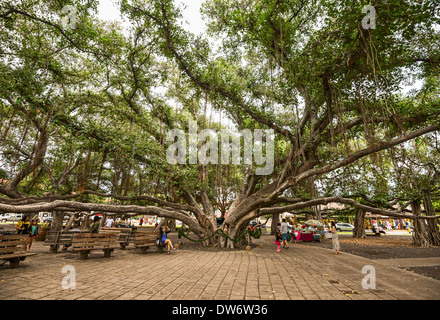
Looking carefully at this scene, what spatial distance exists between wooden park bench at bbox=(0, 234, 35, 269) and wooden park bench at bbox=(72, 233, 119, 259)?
1253mm

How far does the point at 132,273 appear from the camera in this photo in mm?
4770

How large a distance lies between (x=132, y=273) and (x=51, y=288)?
1552mm

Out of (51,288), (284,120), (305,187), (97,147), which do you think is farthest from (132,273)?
(305,187)

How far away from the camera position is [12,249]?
4.89 meters

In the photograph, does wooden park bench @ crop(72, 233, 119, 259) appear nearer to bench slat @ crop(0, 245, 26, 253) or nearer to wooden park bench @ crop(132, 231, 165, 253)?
wooden park bench @ crop(132, 231, 165, 253)

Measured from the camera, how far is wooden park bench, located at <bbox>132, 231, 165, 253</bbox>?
794cm

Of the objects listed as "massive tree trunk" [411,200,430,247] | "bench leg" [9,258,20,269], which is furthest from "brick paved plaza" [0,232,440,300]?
"massive tree trunk" [411,200,430,247]

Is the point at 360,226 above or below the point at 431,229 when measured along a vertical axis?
below

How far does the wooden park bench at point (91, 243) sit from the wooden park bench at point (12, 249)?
1.25m

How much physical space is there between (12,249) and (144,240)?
3951 millimetres

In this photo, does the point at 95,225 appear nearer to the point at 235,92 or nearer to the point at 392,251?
the point at 235,92

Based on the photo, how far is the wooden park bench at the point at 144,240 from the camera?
26.0ft

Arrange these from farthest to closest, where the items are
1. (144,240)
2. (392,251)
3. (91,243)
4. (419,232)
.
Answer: (419,232)
(392,251)
(144,240)
(91,243)

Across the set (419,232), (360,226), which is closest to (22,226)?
(419,232)
